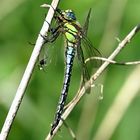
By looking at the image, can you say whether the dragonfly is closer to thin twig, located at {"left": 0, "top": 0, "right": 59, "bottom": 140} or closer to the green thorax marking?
the green thorax marking

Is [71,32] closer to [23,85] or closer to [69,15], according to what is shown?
[69,15]

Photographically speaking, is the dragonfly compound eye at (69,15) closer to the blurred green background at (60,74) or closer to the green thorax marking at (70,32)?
the green thorax marking at (70,32)

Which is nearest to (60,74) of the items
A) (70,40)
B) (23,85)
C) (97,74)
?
(70,40)

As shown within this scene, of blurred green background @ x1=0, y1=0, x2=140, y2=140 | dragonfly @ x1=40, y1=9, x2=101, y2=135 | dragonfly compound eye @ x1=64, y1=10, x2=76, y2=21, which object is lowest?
blurred green background @ x1=0, y1=0, x2=140, y2=140

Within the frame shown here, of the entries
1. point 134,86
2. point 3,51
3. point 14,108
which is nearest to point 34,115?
point 3,51

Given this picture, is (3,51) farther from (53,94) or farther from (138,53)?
(138,53)

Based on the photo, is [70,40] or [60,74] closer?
[70,40]

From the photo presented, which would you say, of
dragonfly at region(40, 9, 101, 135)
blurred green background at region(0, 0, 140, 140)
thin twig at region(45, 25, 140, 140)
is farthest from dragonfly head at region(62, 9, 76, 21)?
blurred green background at region(0, 0, 140, 140)

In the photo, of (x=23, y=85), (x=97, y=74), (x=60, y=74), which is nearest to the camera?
(x=23, y=85)

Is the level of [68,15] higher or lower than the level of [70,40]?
higher
